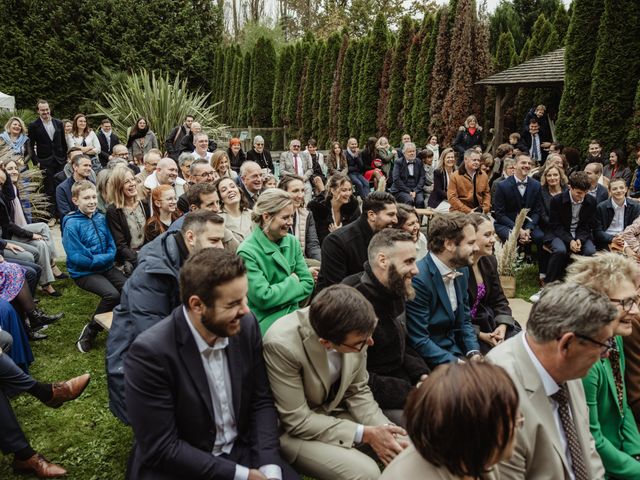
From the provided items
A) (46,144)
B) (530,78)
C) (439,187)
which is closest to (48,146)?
(46,144)

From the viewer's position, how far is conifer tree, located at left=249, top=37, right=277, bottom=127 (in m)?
22.6

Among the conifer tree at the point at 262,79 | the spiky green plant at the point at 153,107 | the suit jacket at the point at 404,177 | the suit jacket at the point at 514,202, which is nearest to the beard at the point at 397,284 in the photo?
the suit jacket at the point at 514,202

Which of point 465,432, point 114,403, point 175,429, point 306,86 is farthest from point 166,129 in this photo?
point 465,432

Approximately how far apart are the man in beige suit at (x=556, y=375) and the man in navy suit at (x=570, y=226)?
470 cm

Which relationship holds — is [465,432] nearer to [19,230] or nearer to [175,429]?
[175,429]

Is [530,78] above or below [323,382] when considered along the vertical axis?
above

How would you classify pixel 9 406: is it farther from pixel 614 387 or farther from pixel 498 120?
pixel 498 120

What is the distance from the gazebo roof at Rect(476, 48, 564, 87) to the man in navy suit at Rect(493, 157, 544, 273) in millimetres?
6005

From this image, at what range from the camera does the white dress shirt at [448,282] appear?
3557 mm

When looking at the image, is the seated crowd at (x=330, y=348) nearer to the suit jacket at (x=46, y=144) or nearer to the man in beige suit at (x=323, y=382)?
the man in beige suit at (x=323, y=382)

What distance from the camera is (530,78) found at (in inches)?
496

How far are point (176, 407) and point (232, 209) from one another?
115 inches

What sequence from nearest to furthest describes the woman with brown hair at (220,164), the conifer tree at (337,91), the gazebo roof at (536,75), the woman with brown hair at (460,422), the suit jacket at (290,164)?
1. the woman with brown hair at (460,422)
2. the woman with brown hair at (220,164)
3. the suit jacket at (290,164)
4. the gazebo roof at (536,75)
5. the conifer tree at (337,91)

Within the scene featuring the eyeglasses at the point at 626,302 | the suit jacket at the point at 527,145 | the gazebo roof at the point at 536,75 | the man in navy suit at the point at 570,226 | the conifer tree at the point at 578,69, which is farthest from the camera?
the gazebo roof at the point at 536,75
